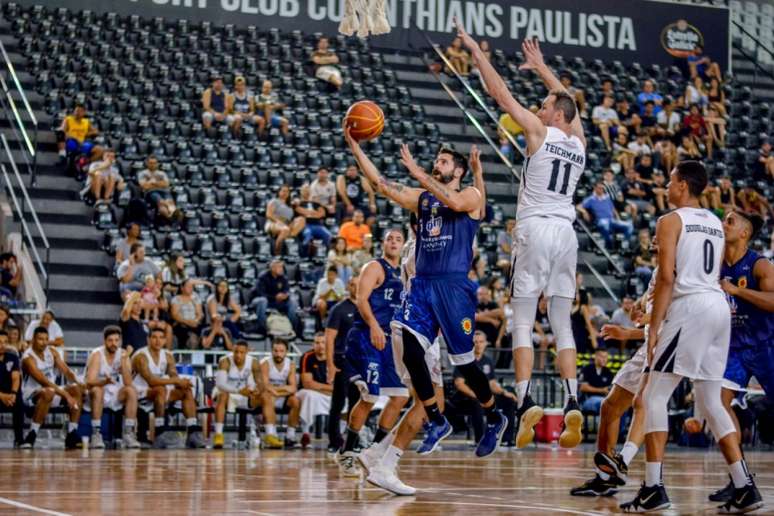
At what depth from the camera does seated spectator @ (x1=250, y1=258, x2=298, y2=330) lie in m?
19.1

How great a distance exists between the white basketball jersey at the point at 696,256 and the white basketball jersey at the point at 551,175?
1.31 meters

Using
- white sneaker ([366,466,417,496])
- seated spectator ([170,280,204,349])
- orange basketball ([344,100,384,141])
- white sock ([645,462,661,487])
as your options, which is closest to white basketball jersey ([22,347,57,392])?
seated spectator ([170,280,204,349])

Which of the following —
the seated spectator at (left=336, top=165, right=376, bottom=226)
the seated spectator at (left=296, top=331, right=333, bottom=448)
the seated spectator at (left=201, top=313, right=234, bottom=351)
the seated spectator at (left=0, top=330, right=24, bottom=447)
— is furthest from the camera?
the seated spectator at (left=336, top=165, right=376, bottom=226)

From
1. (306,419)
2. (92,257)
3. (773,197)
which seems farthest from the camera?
(773,197)

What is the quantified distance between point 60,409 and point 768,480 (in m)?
8.66

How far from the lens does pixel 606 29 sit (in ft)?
99.9

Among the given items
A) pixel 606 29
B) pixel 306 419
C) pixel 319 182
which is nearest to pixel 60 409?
pixel 306 419

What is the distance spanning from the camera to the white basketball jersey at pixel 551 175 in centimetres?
918

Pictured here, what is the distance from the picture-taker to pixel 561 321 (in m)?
9.23

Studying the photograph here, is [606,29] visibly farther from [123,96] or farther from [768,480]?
[768,480]

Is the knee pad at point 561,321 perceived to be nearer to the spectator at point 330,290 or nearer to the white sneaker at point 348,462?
the white sneaker at point 348,462

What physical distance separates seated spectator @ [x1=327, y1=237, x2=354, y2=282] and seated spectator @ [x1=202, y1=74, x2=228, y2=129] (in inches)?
185

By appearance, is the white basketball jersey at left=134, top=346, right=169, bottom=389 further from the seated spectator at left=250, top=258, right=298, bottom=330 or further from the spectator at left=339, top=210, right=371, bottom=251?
the spectator at left=339, top=210, right=371, bottom=251

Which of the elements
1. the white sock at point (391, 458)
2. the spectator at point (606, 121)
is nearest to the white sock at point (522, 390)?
the white sock at point (391, 458)
